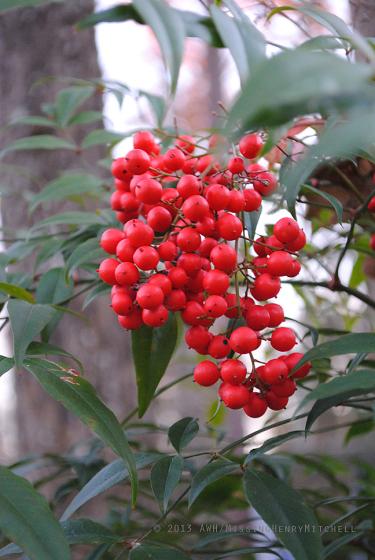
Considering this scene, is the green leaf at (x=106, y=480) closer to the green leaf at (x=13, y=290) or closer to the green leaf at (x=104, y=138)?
the green leaf at (x=13, y=290)

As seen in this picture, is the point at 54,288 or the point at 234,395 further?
the point at 54,288

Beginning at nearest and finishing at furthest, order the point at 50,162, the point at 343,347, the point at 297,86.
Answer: the point at 297,86, the point at 343,347, the point at 50,162

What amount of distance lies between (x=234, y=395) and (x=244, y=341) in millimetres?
49

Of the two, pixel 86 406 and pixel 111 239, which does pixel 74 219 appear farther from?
pixel 86 406

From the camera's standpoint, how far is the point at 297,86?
0.76 ft

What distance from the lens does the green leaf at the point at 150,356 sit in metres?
0.63

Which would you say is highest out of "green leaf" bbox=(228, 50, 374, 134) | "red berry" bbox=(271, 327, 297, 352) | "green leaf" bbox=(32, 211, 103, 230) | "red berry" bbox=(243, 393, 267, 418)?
"green leaf" bbox=(228, 50, 374, 134)

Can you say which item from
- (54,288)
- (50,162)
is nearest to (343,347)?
(54,288)

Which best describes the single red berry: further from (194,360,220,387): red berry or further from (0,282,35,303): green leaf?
(0,282,35,303): green leaf

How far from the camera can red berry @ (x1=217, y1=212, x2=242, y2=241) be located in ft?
1.76

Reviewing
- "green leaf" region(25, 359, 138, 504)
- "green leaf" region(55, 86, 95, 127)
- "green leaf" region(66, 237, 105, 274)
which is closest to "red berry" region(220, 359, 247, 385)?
"green leaf" region(25, 359, 138, 504)

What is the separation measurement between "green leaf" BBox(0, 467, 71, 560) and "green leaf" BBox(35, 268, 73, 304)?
0.30 meters

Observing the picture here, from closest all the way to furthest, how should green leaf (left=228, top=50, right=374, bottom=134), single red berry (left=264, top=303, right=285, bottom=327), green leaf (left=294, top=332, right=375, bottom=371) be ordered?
green leaf (left=228, top=50, right=374, bottom=134) → green leaf (left=294, top=332, right=375, bottom=371) → single red berry (left=264, top=303, right=285, bottom=327)

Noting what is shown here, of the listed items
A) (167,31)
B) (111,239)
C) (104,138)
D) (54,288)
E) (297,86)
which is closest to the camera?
(297,86)
